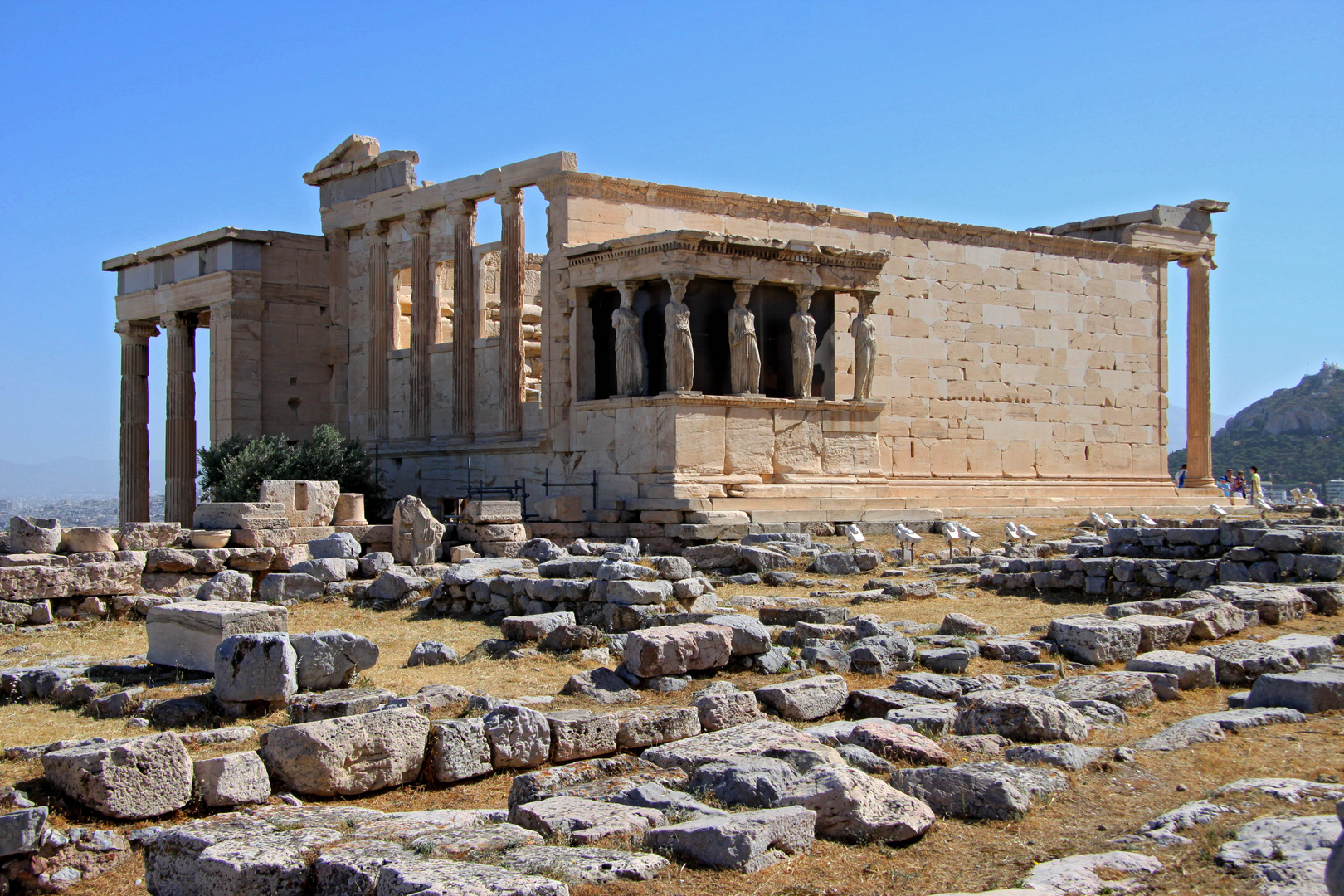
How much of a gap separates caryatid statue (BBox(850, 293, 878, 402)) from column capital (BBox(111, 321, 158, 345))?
14.5 m

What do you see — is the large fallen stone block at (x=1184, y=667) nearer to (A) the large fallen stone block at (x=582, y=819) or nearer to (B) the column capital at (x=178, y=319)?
(A) the large fallen stone block at (x=582, y=819)

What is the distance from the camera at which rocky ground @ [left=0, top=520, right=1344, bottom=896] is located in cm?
498

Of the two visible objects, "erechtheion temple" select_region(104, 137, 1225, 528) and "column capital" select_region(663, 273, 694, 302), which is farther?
"erechtheion temple" select_region(104, 137, 1225, 528)

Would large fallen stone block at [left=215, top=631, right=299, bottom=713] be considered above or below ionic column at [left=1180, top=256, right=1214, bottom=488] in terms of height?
below

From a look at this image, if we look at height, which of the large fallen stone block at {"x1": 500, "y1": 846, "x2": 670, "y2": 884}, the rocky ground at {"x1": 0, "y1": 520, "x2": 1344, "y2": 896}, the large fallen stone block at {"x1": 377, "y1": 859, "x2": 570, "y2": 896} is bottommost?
the rocky ground at {"x1": 0, "y1": 520, "x2": 1344, "y2": 896}

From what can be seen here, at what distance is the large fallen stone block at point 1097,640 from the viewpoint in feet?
32.6

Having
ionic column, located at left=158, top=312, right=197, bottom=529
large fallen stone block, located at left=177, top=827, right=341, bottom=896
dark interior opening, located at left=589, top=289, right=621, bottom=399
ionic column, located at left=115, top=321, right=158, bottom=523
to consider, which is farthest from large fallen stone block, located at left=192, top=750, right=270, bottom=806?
ionic column, located at left=115, top=321, right=158, bottom=523

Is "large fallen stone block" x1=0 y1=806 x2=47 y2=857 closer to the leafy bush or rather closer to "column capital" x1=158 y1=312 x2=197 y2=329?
the leafy bush

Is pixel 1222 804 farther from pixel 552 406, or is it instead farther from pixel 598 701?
pixel 552 406

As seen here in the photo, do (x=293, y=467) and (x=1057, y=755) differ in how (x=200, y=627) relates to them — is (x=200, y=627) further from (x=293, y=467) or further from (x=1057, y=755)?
(x=293, y=467)

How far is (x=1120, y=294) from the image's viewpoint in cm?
→ 2662

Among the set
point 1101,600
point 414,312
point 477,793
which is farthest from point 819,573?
point 414,312

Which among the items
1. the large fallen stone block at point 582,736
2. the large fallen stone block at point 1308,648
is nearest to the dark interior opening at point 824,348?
the large fallen stone block at point 1308,648

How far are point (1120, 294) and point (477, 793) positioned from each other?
23.0 m
